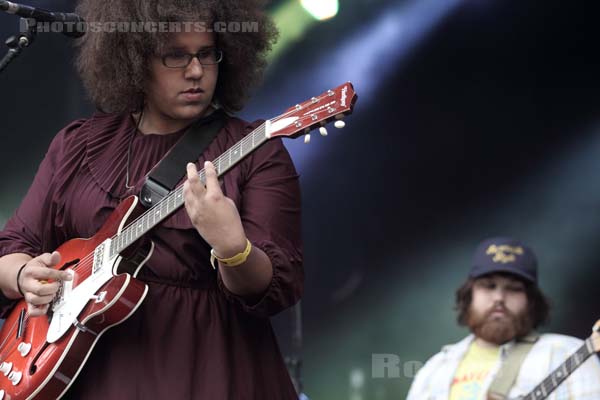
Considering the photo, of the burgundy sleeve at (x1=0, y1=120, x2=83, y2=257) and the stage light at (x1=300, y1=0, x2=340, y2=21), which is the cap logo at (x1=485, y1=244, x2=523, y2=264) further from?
the burgundy sleeve at (x1=0, y1=120, x2=83, y2=257)

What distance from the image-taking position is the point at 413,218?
5410 millimetres

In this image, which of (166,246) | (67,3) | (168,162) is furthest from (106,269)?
(67,3)

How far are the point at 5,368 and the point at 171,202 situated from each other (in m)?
0.62

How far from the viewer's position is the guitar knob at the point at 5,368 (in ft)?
7.08

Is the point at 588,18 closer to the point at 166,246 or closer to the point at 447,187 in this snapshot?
the point at 447,187

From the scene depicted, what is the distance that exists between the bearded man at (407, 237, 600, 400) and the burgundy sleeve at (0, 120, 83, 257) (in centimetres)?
→ 228

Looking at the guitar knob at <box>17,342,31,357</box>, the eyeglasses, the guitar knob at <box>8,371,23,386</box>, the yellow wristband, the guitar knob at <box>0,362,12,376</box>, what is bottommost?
the guitar knob at <box>8,371,23,386</box>

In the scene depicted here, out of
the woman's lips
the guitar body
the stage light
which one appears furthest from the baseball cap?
the guitar body

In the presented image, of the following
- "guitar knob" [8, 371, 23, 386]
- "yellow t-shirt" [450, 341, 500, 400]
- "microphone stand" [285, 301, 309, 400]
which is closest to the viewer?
"guitar knob" [8, 371, 23, 386]

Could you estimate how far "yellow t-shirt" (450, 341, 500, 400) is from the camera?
407 cm

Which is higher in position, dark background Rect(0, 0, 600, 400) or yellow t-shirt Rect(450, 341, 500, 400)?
dark background Rect(0, 0, 600, 400)

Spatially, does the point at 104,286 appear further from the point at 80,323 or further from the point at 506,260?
the point at 506,260

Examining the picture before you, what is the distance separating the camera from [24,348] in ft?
7.06

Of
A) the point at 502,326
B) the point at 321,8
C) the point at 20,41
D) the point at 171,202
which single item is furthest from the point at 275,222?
the point at 321,8
